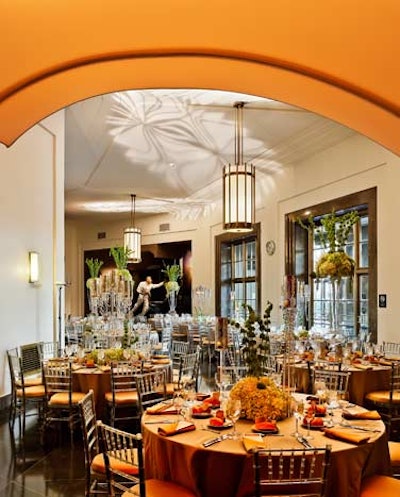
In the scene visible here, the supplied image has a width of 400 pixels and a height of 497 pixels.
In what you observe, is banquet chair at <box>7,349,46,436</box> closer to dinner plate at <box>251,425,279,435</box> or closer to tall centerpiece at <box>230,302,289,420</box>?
tall centerpiece at <box>230,302,289,420</box>

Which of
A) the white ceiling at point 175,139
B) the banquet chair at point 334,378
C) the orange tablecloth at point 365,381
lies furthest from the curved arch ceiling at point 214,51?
the white ceiling at point 175,139

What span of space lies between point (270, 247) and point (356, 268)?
274 cm

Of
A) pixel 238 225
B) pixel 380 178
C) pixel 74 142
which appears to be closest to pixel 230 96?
pixel 238 225

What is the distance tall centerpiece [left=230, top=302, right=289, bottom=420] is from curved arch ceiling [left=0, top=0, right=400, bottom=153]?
1692mm

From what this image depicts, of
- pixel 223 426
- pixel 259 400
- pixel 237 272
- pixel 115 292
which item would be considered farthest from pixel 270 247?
pixel 223 426

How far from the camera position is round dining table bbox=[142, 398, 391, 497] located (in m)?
3.13

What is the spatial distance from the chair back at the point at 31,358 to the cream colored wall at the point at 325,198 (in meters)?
4.92

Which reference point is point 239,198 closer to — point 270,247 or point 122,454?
point 122,454

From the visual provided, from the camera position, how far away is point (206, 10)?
2.05 metres

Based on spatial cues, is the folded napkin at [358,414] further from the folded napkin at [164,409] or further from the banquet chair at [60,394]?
the banquet chair at [60,394]

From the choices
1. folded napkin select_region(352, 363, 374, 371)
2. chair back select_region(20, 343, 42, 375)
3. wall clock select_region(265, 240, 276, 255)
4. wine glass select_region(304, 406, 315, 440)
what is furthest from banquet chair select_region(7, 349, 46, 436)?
wall clock select_region(265, 240, 276, 255)

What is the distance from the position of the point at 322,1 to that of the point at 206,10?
0.43 meters

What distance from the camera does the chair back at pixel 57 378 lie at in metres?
5.83

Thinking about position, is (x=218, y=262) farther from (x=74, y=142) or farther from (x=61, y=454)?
(x=61, y=454)
